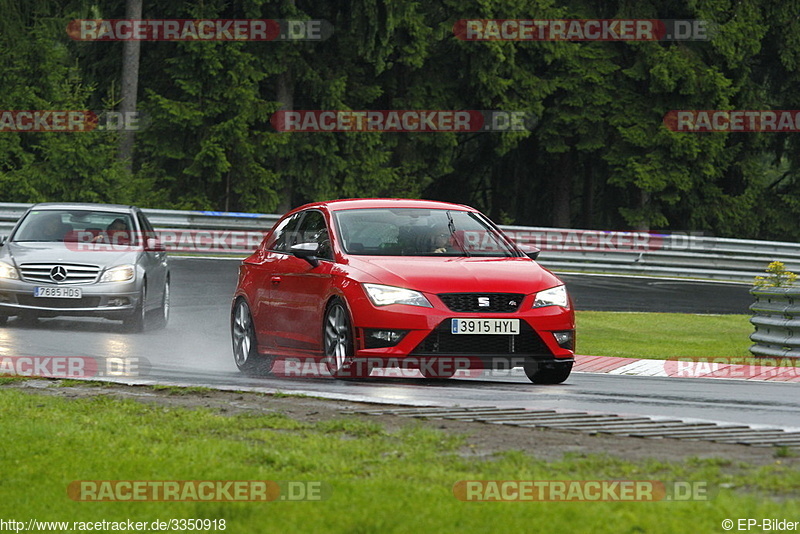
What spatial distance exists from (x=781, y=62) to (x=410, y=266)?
32.7 meters

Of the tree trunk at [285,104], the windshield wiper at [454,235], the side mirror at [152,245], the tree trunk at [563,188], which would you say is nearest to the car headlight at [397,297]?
the windshield wiper at [454,235]

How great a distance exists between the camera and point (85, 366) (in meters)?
12.4

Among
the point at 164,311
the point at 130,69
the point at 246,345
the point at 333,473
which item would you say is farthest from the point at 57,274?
the point at 130,69

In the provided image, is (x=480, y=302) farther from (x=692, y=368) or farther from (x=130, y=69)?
(x=130, y=69)

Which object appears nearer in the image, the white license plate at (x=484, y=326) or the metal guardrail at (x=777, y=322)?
the white license plate at (x=484, y=326)

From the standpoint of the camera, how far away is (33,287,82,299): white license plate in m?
16.2

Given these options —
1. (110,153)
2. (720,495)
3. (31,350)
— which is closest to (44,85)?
(110,153)

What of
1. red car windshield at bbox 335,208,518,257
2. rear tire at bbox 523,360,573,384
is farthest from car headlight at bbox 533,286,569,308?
red car windshield at bbox 335,208,518,257

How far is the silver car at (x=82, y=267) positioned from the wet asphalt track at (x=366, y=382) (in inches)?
12.8

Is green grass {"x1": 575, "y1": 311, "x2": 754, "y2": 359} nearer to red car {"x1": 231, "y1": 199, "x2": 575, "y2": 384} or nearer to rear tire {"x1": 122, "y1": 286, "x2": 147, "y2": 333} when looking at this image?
red car {"x1": 231, "y1": 199, "x2": 575, "y2": 384}

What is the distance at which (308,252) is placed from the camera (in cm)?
1158

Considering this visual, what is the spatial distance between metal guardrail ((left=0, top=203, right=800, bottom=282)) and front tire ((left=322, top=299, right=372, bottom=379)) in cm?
1755

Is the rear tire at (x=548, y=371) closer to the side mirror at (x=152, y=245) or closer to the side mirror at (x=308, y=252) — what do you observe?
the side mirror at (x=308, y=252)

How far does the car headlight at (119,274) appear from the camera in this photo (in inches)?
652
